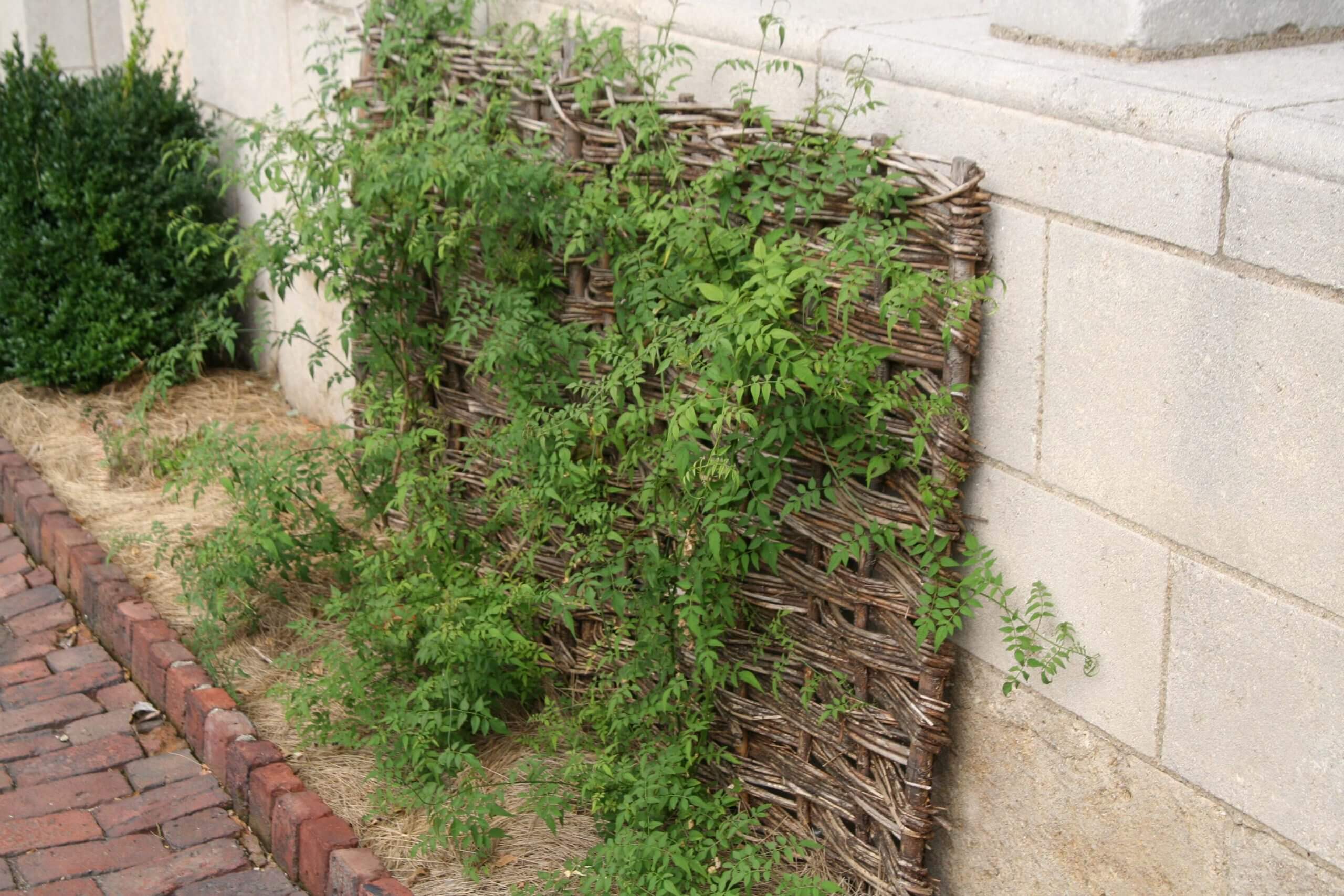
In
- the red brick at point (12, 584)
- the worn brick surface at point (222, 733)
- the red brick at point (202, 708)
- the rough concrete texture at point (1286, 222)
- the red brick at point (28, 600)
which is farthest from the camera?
the red brick at point (12, 584)

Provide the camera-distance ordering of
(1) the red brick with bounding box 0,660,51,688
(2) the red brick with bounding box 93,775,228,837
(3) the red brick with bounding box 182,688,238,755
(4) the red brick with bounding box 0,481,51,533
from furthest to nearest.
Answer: (4) the red brick with bounding box 0,481,51,533
(1) the red brick with bounding box 0,660,51,688
(3) the red brick with bounding box 182,688,238,755
(2) the red brick with bounding box 93,775,228,837

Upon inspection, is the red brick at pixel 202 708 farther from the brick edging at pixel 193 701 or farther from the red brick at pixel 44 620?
the red brick at pixel 44 620

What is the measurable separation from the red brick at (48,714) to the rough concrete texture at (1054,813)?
3.00 m

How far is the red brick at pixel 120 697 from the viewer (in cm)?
496

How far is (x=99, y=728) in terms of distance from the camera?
15.8 feet

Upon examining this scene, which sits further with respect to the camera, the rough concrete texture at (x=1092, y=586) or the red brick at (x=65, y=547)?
the red brick at (x=65, y=547)

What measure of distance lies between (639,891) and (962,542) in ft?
4.13

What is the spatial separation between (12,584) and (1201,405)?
15.6 ft

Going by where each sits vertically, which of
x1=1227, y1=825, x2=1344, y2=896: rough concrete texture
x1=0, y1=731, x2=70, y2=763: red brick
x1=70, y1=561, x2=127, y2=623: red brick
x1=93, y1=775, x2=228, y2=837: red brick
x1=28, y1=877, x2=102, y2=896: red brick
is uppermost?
x1=1227, y1=825, x2=1344, y2=896: rough concrete texture

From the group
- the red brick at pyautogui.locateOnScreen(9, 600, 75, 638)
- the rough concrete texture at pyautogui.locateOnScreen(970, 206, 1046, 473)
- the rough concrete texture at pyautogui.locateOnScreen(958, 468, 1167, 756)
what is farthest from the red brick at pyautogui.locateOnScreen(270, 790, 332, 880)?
the rough concrete texture at pyautogui.locateOnScreen(970, 206, 1046, 473)

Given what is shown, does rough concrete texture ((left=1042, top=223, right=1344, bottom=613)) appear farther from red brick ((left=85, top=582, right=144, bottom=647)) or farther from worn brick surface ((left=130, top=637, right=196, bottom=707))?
red brick ((left=85, top=582, right=144, bottom=647))

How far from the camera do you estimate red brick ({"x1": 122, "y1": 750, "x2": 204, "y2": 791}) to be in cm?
455

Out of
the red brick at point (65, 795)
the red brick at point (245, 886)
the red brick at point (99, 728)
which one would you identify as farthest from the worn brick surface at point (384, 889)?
the red brick at point (99, 728)

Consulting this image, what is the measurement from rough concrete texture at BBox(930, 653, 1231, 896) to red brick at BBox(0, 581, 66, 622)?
3.70 meters
